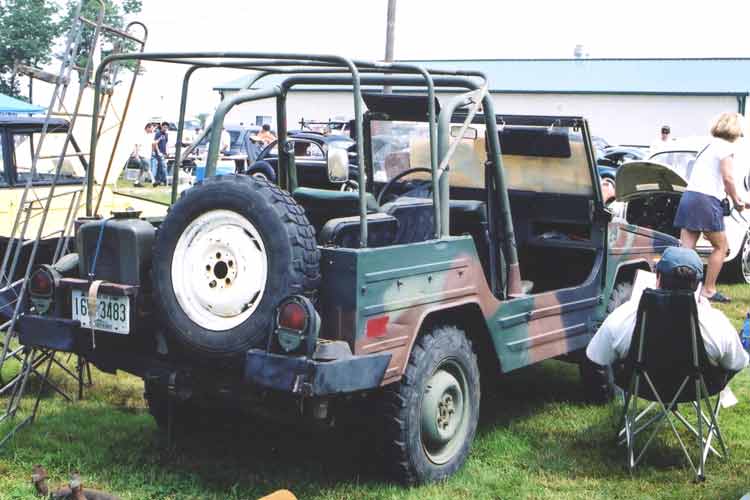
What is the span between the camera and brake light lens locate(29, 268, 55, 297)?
5.07 m

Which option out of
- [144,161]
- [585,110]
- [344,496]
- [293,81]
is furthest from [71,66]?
[585,110]

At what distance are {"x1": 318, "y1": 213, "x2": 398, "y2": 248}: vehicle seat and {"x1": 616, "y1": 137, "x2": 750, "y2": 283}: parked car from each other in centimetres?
550

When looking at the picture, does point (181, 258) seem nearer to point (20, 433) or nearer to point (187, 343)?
point (187, 343)

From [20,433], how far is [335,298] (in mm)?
2330

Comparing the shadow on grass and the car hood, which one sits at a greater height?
the car hood

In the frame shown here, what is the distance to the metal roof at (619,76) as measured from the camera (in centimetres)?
4478

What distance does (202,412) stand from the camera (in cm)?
573

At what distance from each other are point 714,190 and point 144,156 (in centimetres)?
1955

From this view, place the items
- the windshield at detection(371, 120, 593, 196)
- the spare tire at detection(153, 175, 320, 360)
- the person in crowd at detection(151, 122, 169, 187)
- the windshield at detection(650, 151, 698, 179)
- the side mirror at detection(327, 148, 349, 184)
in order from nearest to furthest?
the spare tire at detection(153, 175, 320, 360) → the side mirror at detection(327, 148, 349, 184) → the windshield at detection(371, 120, 593, 196) → the windshield at detection(650, 151, 698, 179) → the person in crowd at detection(151, 122, 169, 187)

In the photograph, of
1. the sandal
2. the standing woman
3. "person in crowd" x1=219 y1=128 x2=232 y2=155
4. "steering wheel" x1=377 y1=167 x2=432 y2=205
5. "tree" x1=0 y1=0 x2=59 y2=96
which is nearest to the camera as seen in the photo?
"steering wheel" x1=377 y1=167 x2=432 y2=205

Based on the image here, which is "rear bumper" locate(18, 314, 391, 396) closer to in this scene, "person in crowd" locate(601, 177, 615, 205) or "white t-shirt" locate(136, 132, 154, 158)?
"person in crowd" locate(601, 177, 615, 205)

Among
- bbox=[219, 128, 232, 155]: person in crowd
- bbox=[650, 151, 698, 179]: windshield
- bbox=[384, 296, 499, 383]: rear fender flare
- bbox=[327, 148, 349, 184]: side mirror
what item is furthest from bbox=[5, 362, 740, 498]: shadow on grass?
bbox=[219, 128, 232, 155]: person in crowd

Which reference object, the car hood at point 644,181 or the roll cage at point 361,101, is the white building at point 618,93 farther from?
the roll cage at point 361,101

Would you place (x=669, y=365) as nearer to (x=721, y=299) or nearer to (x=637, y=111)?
(x=721, y=299)
